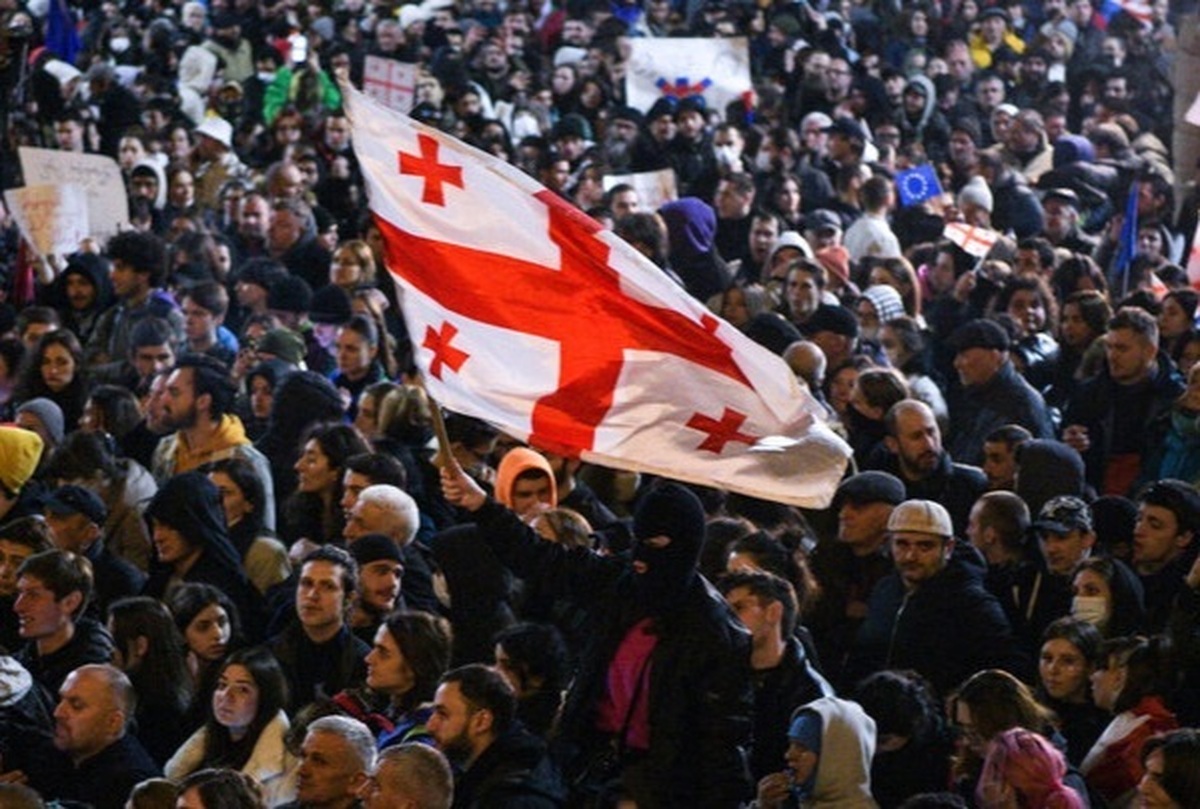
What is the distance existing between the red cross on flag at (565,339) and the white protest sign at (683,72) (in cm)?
1295

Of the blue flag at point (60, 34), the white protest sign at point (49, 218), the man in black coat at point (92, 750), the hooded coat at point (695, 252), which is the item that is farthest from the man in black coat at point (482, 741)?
the blue flag at point (60, 34)

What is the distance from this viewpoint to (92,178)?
53.0 feet

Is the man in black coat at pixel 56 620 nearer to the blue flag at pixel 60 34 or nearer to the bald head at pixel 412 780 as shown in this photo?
the bald head at pixel 412 780

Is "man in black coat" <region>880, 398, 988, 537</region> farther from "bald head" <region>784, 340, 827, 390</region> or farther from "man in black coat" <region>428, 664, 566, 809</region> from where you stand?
"man in black coat" <region>428, 664, 566, 809</region>

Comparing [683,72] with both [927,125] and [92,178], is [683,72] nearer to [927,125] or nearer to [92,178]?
[927,125]

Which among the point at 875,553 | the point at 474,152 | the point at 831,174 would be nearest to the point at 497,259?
the point at 474,152

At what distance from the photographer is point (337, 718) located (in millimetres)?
7641

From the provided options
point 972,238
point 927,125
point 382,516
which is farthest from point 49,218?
point 927,125

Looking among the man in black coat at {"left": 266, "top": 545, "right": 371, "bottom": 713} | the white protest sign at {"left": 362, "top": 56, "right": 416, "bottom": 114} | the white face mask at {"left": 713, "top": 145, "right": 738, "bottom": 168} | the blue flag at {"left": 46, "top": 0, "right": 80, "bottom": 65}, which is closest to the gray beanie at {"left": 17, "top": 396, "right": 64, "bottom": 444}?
the man in black coat at {"left": 266, "top": 545, "right": 371, "bottom": 713}

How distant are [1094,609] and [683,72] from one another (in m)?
12.4

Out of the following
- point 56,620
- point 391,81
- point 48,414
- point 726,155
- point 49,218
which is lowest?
point 391,81

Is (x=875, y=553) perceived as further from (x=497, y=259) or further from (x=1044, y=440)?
(x=497, y=259)

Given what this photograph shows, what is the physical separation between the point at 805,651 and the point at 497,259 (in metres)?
1.75

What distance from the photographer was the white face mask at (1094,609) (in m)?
8.79
